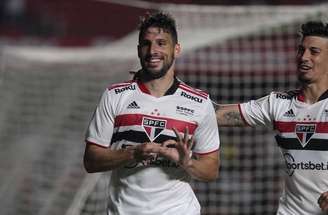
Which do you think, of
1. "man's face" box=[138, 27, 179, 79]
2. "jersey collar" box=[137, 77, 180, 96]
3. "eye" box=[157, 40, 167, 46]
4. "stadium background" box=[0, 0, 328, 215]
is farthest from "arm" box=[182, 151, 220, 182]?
"stadium background" box=[0, 0, 328, 215]

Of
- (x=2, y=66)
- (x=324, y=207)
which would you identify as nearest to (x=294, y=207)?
(x=324, y=207)

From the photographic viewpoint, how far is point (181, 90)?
4559mm

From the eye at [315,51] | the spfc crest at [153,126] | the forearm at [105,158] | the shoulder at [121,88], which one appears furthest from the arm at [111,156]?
the eye at [315,51]

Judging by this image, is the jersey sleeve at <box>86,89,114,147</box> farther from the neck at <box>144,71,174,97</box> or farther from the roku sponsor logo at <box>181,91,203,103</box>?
the roku sponsor logo at <box>181,91,203,103</box>

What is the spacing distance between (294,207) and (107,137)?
41.8 inches

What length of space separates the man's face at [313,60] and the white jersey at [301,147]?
0.12 meters

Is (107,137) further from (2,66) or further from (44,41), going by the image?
(44,41)

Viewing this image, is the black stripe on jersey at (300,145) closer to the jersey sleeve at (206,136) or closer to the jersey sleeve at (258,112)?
the jersey sleeve at (258,112)

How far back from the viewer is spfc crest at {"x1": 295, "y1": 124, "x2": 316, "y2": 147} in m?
4.68

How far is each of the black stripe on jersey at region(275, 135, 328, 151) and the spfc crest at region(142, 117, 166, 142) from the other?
29.0 inches

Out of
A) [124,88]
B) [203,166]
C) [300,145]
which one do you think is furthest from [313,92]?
[124,88]

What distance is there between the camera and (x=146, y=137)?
14.4 ft

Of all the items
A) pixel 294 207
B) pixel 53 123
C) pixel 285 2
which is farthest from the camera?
pixel 285 2

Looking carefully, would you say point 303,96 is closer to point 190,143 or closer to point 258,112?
point 258,112
